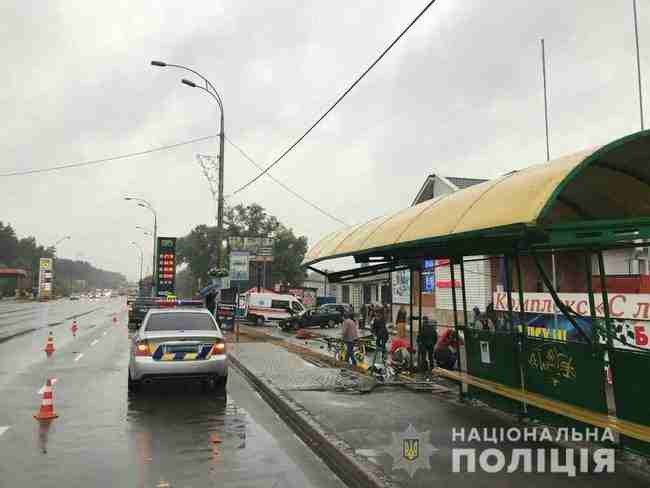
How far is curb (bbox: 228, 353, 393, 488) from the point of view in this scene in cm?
562

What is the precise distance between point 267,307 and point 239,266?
9.54 metres

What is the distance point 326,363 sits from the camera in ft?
50.0

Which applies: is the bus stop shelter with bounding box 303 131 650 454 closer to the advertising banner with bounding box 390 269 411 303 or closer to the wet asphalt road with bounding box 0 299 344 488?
the wet asphalt road with bounding box 0 299 344 488

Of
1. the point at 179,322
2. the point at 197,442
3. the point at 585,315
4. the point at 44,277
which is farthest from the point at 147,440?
the point at 44,277

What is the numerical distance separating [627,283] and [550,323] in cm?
212

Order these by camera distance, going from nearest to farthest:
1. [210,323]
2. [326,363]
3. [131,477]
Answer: [131,477] → [210,323] → [326,363]

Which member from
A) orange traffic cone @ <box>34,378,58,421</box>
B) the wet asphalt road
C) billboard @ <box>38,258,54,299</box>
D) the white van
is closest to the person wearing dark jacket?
the wet asphalt road

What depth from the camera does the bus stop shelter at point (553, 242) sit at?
5.90 meters

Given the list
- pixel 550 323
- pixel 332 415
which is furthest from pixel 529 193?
pixel 550 323

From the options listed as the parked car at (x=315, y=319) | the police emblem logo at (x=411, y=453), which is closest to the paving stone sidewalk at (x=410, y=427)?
the police emblem logo at (x=411, y=453)

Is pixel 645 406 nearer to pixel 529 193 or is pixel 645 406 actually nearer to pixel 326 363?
pixel 529 193

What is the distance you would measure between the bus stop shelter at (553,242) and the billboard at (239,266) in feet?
68.6

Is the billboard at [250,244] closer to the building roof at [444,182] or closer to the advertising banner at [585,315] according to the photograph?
the building roof at [444,182]

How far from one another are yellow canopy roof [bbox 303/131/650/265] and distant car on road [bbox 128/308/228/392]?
2828 millimetres
